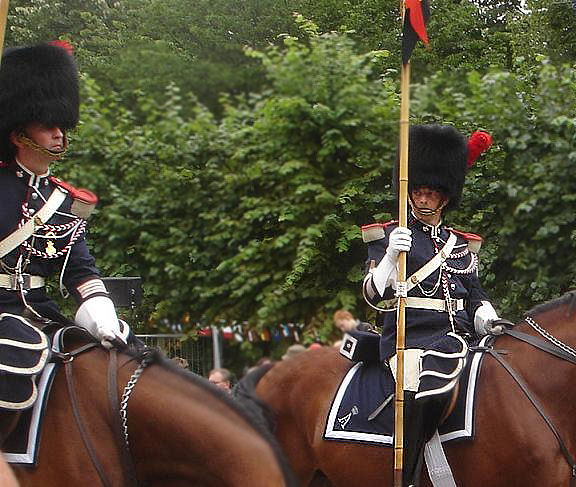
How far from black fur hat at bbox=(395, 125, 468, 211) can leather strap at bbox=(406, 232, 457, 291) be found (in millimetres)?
356

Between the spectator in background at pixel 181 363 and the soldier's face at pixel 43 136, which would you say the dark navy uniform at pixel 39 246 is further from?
the spectator in background at pixel 181 363

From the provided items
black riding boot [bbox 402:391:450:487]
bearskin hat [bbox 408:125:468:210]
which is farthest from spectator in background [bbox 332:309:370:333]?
black riding boot [bbox 402:391:450:487]

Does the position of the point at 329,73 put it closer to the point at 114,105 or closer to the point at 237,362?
the point at 114,105

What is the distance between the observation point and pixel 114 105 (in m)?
10.1

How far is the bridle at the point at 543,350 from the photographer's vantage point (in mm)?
5105

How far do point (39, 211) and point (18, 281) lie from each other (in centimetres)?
31

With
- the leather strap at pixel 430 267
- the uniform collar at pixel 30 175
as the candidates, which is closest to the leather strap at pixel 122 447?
the uniform collar at pixel 30 175

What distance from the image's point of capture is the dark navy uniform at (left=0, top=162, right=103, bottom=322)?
4.30 metres

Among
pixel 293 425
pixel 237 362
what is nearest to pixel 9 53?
pixel 293 425

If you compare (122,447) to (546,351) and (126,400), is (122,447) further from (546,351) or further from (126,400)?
(546,351)

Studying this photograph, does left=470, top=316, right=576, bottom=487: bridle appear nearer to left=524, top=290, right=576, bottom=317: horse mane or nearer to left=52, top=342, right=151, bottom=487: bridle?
left=524, top=290, right=576, bottom=317: horse mane

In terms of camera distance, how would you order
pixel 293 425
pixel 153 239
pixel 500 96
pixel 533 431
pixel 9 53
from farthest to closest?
1. pixel 153 239
2. pixel 500 96
3. pixel 293 425
4. pixel 533 431
5. pixel 9 53

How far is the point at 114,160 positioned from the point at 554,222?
4.25 meters

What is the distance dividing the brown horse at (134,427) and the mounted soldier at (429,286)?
4.76 ft
